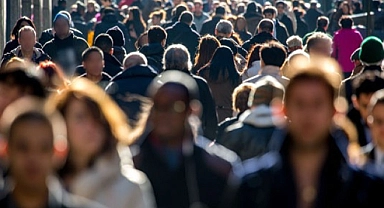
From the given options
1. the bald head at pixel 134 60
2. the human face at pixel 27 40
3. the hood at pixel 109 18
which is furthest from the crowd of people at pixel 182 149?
the hood at pixel 109 18

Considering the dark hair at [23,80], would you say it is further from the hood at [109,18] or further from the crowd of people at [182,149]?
the hood at [109,18]

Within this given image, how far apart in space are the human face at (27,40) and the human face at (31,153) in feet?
33.7

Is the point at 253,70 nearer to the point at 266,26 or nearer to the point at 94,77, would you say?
the point at 94,77

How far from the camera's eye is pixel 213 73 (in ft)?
46.3

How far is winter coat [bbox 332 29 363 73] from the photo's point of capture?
1948 cm

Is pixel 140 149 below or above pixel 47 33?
above

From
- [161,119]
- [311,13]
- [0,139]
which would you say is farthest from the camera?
[311,13]

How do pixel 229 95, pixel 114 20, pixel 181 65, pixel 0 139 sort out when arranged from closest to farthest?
1. pixel 0 139
2. pixel 181 65
3. pixel 229 95
4. pixel 114 20

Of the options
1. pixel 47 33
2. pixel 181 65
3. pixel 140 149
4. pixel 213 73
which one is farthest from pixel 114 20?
pixel 140 149

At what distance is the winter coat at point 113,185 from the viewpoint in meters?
5.78

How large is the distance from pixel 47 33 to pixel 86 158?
13729 mm

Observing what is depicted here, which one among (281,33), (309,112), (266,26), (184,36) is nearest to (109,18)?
(281,33)

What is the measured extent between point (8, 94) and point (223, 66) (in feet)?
21.8

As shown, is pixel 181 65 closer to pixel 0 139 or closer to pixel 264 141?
pixel 264 141
